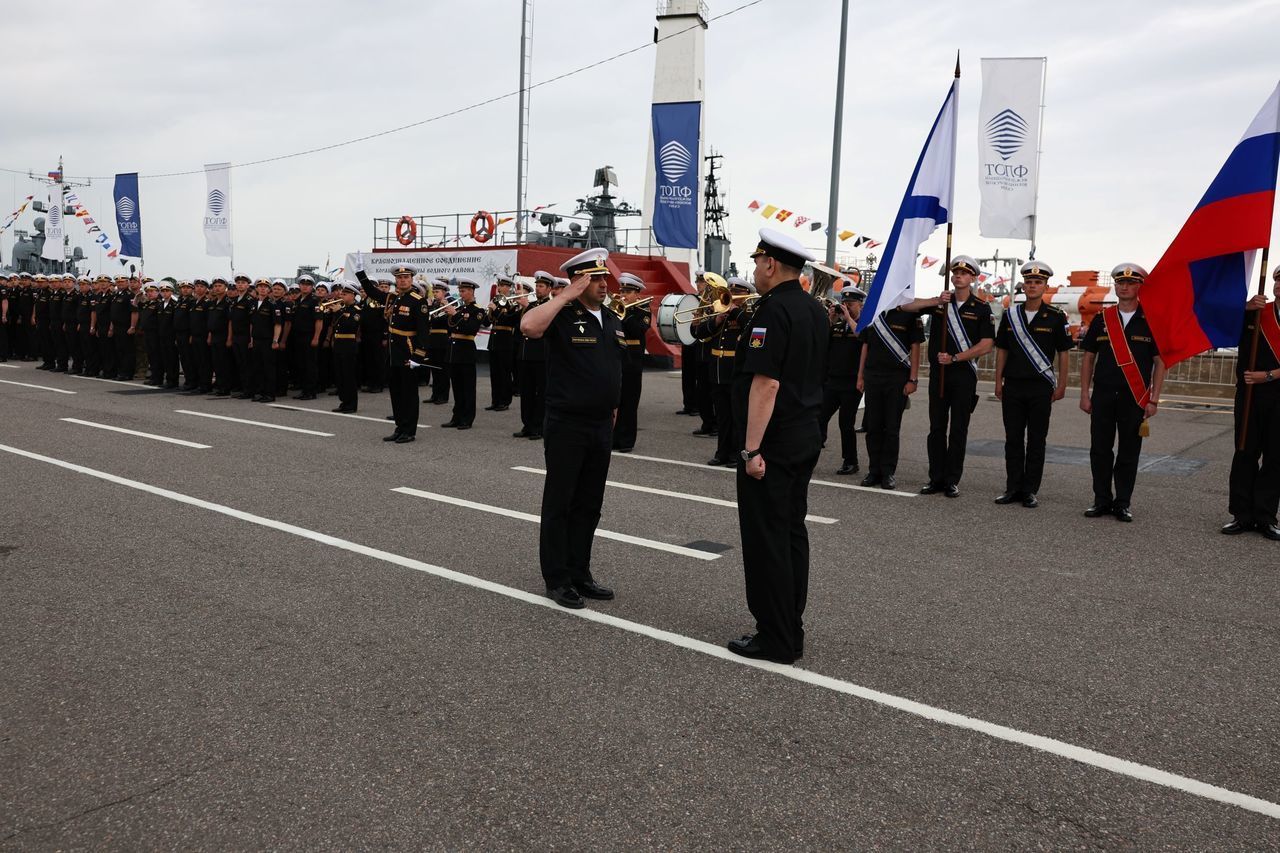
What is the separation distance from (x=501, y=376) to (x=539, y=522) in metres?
8.17

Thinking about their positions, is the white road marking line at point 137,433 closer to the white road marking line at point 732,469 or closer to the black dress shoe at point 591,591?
the white road marking line at point 732,469

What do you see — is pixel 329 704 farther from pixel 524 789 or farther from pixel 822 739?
pixel 822 739

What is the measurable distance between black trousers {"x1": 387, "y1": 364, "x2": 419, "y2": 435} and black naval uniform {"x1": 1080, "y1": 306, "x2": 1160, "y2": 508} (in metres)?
7.34

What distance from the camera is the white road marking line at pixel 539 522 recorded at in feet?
20.8

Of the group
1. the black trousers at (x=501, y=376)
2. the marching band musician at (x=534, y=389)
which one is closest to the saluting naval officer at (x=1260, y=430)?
the marching band musician at (x=534, y=389)

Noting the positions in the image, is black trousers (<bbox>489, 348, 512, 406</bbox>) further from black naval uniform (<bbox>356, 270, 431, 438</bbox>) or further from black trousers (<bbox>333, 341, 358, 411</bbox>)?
black naval uniform (<bbox>356, 270, 431, 438</bbox>)

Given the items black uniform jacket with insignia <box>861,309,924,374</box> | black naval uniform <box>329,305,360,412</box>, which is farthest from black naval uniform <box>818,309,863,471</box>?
black naval uniform <box>329,305,360,412</box>

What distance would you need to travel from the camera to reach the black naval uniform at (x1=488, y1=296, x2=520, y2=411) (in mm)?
14680

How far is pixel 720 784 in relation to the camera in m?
3.24

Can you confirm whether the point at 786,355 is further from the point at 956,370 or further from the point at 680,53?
the point at 680,53

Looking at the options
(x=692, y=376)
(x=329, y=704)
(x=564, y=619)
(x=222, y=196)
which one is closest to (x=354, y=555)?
(x=564, y=619)

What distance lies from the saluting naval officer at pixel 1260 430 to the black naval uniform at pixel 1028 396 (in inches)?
54.8

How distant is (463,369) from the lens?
42.3 feet

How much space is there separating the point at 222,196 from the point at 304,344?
10.6m
